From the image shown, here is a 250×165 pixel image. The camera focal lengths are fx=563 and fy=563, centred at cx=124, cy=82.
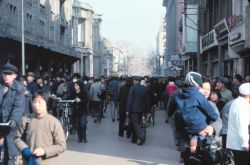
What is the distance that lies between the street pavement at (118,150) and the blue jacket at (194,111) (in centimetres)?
496

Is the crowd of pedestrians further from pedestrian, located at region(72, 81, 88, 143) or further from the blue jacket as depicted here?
pedestrian, located at region(72, 81, 88, 143)

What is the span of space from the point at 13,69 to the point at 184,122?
286 cm

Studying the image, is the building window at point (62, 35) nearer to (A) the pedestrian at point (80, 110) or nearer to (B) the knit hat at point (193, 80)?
(A) the pedestrian at point (80, 110)

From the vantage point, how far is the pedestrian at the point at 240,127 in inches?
282

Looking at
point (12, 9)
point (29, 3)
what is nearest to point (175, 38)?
point (29, 3)

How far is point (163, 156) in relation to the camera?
1296 centimetres

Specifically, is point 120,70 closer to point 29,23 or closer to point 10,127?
point 29,23

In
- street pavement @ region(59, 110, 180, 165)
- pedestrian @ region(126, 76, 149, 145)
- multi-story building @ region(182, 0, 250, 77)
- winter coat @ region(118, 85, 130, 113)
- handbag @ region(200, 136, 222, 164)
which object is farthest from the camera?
multi-story building @ region(182, 0, 250, 77)

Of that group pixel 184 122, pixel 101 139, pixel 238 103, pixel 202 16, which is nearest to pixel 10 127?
pixel 184 122

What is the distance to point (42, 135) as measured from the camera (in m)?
6.01

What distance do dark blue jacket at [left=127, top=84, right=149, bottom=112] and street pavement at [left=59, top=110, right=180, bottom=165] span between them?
1002mm

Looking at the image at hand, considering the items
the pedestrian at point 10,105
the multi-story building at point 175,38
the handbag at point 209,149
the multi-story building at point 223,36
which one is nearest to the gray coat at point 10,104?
the pedestrian at point 10,105

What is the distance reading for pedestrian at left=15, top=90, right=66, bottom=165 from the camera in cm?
596

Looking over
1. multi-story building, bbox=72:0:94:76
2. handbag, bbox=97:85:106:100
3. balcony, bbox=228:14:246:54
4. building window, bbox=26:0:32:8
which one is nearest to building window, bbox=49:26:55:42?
building window, bbox=26:0:32:8
